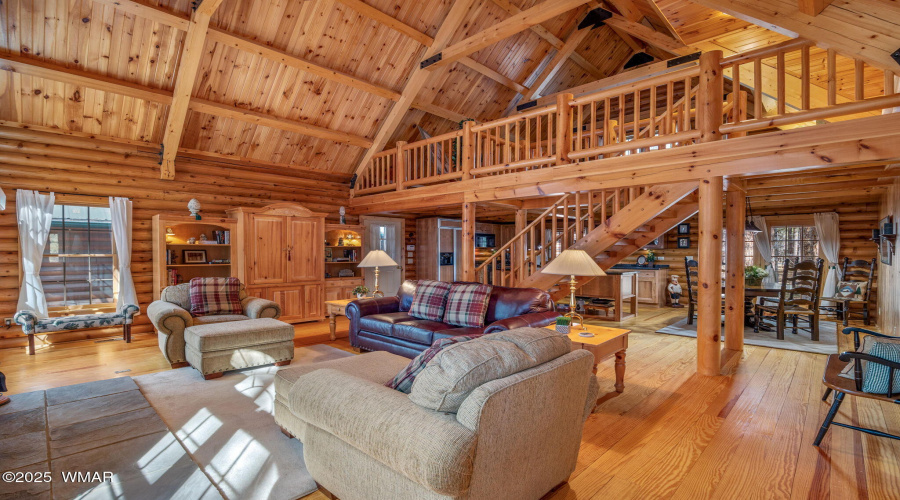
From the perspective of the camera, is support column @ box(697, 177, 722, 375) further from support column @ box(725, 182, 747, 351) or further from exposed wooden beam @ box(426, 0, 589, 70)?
exposed wooden beam @ box(426, 0, 589, 70)

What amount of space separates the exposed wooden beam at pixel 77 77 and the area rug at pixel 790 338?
763 cm

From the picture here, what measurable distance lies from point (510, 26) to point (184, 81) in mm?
4114

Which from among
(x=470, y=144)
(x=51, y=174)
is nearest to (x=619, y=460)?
(x=470, y=144)

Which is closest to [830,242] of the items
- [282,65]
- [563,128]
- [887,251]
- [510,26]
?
[887,251]

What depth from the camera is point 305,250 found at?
7.04 meters

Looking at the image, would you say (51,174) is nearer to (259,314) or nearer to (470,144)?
(259,314)

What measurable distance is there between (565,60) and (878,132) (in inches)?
246

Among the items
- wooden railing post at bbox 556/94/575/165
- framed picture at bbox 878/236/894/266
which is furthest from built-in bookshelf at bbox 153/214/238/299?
framed picture at bbox 878/236/894/266

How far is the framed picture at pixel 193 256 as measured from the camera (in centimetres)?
621

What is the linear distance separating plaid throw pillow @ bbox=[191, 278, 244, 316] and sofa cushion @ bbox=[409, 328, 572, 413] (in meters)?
4.16

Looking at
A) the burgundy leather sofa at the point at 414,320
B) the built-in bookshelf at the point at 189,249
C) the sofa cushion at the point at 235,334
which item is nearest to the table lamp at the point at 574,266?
the burgundy leather sofa at the point at 414,320

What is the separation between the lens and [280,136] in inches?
268

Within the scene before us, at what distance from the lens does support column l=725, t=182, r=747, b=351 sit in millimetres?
4867

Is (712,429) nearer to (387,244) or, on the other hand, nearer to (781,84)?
(781,84)
